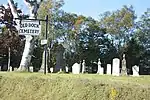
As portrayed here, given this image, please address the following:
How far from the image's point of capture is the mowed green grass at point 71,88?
727cm

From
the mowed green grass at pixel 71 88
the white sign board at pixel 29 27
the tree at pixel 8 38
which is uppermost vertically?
the tree at pixel 8 38

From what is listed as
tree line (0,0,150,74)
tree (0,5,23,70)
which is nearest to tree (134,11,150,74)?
tree line (0,0,150,74)

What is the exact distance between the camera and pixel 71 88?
8188 mm

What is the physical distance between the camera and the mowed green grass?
23.9 ft

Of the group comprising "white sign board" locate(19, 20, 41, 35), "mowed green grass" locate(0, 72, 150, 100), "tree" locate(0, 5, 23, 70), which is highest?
"tree" locate(0, 5, 23, 70)

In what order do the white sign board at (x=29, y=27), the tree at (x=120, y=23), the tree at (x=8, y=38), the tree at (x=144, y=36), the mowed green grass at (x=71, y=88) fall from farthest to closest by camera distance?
the tree at (x=144, y=36) < the tree at (x=120, y=23) < the tree at (x=8, y=38) < the white sign board at (x=29, y=27) < the mowed green grass at (x=71, y=88)

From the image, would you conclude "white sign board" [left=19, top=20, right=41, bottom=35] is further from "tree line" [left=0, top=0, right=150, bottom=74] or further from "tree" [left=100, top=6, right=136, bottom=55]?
"tree" [left=100, top=6, right=136, bottom=55]

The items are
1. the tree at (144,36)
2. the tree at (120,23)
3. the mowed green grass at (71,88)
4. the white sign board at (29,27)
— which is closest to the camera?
the mowed green grass at (71,88)

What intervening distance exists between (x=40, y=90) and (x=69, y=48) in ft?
197

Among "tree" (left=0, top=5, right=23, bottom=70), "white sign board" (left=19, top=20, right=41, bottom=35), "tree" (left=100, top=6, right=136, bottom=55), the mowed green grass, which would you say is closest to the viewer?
the mowed green grass

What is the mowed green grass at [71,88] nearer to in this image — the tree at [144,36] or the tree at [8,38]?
the tree at [8,38]

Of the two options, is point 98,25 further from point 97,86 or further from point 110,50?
point 97,86

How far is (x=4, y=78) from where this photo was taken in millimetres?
10922

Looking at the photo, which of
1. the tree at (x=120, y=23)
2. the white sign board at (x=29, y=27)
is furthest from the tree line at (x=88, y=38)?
the white sign board at (x=29, y=27)
